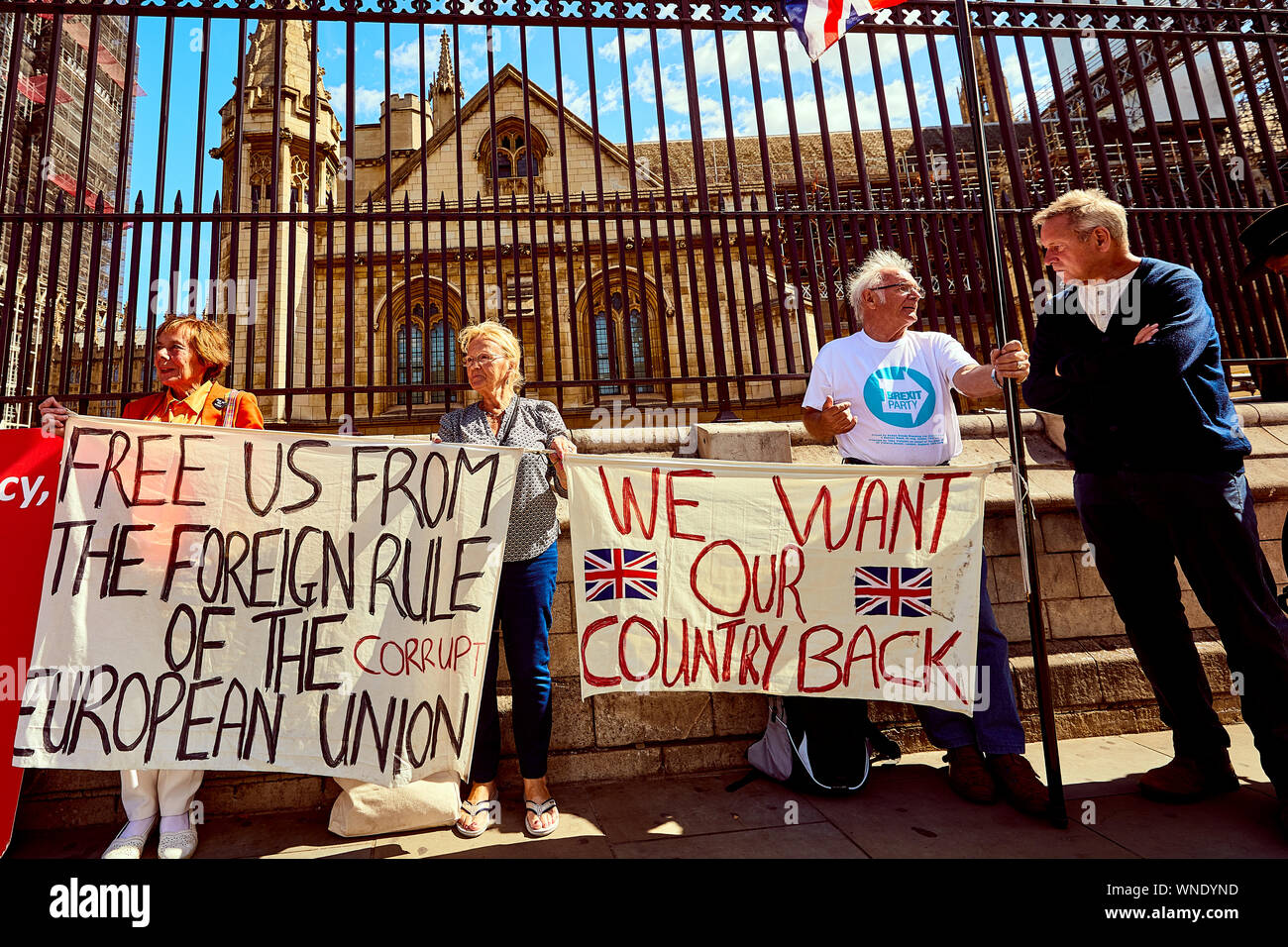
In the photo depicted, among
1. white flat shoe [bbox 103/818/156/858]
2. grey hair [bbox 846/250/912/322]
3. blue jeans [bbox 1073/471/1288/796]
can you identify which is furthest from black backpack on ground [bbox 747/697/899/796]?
white flat shoe [bbox 103/818/156/858]

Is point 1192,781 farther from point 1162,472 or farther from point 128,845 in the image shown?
point 128,845

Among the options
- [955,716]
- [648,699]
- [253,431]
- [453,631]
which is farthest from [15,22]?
[955,716]

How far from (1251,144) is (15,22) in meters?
27.7

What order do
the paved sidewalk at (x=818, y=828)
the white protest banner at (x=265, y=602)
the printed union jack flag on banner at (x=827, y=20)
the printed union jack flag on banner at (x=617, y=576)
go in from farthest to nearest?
the printed union jack flag on banner at (x=827, y=20) < the printed union jack flag on banner at (x=617, y=576) < the white protest banner at (x=265, y=602) < the paved sidewalk at (x=818, y=828)

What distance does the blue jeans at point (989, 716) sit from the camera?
345 cm

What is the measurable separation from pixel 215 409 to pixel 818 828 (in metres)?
3.61

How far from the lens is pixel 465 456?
11.6ft

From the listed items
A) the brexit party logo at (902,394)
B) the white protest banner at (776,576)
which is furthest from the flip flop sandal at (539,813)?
the brexit party logo at (902,394)

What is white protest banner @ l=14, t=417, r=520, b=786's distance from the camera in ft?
10.5

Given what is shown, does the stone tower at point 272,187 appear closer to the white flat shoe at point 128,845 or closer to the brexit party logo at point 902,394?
the white flat shoe at point 128,845

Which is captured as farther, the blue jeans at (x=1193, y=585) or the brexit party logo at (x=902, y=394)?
the brexit party logo at (x=902, y=394)

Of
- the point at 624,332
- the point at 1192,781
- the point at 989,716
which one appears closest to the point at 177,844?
the point at 989,716

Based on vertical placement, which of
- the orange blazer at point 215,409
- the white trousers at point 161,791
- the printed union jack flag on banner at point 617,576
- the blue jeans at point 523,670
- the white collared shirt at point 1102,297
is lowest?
the white trousers at point 161,791

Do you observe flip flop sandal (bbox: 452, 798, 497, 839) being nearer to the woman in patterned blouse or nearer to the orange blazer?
the woman in patterned blouse
